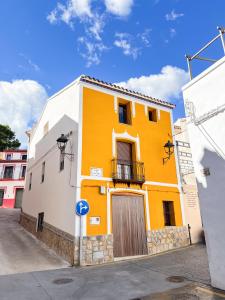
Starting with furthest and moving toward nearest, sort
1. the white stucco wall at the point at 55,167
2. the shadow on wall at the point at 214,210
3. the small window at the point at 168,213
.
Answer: the small window at the point at 168,213 → the white stucco wall at the point at 55,167 → the shadow on wall at the point at 214,210

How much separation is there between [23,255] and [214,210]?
26.2ft

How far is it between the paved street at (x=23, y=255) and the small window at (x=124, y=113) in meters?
7.39

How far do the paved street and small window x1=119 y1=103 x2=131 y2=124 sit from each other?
7.39 m

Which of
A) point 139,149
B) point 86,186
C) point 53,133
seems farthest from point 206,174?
point 53,133

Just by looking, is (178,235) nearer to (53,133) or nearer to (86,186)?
(86,186)

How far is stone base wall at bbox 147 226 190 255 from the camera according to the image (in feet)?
34.4

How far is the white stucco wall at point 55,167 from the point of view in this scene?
1002cm

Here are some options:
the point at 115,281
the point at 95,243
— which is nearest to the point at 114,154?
the point at 95,243

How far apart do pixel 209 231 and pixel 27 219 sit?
1245cm

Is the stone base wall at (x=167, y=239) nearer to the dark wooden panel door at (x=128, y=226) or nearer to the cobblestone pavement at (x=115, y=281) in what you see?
the dark wooden panel door at (x=128, y=226)

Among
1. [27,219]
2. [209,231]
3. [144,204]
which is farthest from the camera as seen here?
[27,219]

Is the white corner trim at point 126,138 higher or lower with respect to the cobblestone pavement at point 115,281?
higher

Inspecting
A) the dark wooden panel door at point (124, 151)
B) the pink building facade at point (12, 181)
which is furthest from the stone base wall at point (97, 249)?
the pink building facade at point (12, 181)

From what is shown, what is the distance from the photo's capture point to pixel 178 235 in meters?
11.3
